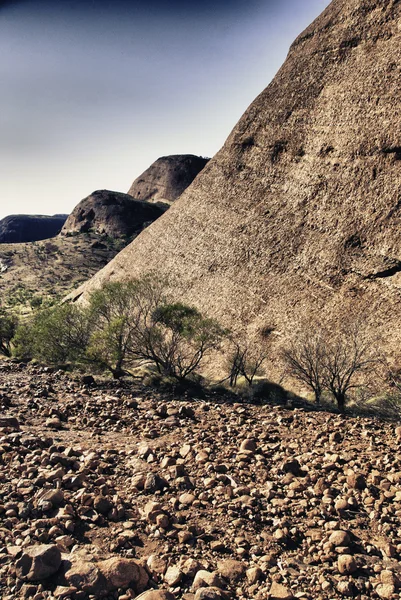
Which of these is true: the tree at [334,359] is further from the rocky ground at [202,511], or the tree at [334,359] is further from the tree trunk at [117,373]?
the tree trunk at [117,373]

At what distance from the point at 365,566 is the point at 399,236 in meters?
18.1

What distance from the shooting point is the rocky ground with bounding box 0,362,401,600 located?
4195mm

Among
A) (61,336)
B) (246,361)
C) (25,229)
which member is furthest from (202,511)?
(25,229)

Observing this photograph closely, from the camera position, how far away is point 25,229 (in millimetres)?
146250

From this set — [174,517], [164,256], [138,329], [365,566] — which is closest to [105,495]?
[174,517]

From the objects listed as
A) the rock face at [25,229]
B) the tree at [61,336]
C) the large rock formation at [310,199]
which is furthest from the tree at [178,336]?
the rock face at [25,229]

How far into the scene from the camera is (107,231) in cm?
8862

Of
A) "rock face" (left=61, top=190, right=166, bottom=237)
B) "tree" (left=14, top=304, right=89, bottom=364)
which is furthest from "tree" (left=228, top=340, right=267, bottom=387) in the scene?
"rock face" (left=61, top=190, right=166, bottom=237)

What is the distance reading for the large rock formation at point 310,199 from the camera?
20531 millimetres

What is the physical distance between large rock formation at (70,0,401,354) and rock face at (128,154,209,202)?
76.3 meters

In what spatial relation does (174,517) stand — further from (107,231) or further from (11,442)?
(107,231)

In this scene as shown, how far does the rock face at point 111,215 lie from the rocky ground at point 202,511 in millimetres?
81113

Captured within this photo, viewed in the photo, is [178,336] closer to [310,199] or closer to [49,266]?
[310,199]

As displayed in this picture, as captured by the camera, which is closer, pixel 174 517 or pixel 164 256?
pixel 174 517
